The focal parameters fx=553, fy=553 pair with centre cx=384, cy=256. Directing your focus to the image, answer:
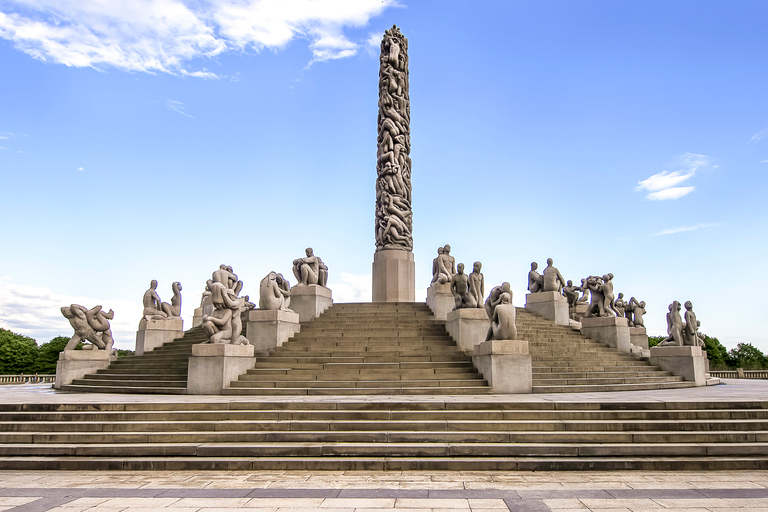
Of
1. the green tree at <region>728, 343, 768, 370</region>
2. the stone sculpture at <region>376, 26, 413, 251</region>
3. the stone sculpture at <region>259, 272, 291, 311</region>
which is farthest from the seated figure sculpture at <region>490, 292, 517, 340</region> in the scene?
the green tree at <region>728, 343, 768, 370</region>

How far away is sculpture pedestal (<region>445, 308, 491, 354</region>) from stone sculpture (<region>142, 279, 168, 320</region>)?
12.1 meters

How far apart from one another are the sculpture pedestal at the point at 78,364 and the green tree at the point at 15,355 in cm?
3831

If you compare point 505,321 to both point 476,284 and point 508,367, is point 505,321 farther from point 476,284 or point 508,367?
point 476,284

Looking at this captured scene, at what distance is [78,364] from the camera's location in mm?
18609

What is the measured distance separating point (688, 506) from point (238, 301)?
12311 mm

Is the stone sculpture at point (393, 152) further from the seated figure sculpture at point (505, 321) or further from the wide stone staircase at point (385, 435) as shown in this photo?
the wide stone staircase at point (385, 435)

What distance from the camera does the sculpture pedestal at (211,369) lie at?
14.9 meters

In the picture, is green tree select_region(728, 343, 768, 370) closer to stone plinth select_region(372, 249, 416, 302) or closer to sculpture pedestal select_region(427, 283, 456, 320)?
stone plinth select_region(372, 249, 416, 302)

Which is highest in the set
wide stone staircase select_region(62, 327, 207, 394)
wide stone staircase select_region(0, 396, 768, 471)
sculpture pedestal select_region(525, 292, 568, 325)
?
sculpture pedestal select_region(525, 292, 568, 325)

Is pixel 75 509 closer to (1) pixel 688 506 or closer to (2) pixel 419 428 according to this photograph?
(2) pixel 419 428

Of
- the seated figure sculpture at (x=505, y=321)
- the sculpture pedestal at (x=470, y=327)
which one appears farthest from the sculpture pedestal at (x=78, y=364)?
the seated figure sculpture at (x=505, y=321)

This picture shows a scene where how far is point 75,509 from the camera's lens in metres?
6.70

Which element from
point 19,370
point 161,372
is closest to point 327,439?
point 161,372

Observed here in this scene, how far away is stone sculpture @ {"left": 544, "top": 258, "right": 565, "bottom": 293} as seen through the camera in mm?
23028
